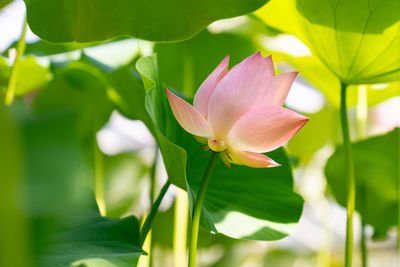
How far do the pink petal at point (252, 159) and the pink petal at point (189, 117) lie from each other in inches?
0.8

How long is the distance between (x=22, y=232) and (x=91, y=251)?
6.8 inches

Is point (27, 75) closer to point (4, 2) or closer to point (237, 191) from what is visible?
point (4, 2)

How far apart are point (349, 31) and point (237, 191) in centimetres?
17

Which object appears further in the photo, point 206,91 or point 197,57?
point 197,57

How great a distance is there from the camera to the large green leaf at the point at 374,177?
1.63 feet

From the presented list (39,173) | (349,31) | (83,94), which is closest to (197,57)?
(83,94)

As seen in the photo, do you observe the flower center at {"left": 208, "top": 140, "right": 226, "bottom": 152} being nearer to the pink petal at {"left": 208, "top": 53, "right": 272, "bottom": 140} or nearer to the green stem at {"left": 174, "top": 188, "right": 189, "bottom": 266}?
the pink petal at {"left": 208, "top": 53, "right": 272, "bottom": 140}

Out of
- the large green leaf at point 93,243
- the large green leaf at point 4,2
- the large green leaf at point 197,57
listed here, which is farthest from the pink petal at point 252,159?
the large green leaf at point 197,57

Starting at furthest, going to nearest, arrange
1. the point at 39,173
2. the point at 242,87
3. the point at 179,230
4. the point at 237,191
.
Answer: the point at 179,230, the point at 237,191, the point at 242,87, the point at 39,173

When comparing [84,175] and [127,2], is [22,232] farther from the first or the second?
[127,2]

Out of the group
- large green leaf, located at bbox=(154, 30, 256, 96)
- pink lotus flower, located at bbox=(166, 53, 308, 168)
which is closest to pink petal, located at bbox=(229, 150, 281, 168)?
pink lotus flower, located at bbox=(166, 53, 308, 168)

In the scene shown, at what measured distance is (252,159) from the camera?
→ 257 millimetres

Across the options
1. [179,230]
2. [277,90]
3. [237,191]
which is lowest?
[179,230]

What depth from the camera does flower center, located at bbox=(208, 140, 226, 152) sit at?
260mm
